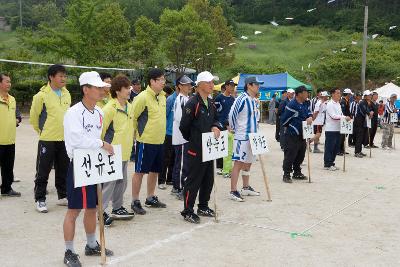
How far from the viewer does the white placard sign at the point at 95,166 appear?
14.2ft

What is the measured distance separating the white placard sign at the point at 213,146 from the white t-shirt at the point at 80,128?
184cm

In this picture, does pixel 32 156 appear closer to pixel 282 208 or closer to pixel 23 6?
pixel 282 208

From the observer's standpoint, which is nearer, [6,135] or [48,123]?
[48,123]

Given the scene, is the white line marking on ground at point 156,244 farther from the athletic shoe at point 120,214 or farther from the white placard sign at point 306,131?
the white placard sign at point 306,131

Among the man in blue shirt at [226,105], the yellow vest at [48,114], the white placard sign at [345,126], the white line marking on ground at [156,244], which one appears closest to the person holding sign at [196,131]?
the white line marking on ground at [156,244]

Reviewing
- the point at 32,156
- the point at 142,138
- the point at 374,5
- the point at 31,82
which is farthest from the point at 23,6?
the point at 142,138

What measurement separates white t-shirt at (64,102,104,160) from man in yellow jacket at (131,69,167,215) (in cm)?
205

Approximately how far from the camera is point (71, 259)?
4484 mm

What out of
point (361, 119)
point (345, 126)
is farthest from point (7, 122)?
point (361, 119)

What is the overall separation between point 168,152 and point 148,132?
7.13 ft

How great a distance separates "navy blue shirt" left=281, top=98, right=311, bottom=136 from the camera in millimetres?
9336

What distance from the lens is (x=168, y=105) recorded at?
8586mm

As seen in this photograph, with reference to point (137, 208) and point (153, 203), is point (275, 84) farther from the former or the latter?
point (137, 208)

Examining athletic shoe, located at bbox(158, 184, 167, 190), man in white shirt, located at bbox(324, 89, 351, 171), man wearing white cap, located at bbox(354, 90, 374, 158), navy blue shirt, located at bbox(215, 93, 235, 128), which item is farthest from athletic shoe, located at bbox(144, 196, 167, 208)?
man wearing white cap, located at bbox(354, 90, 374, 158)
